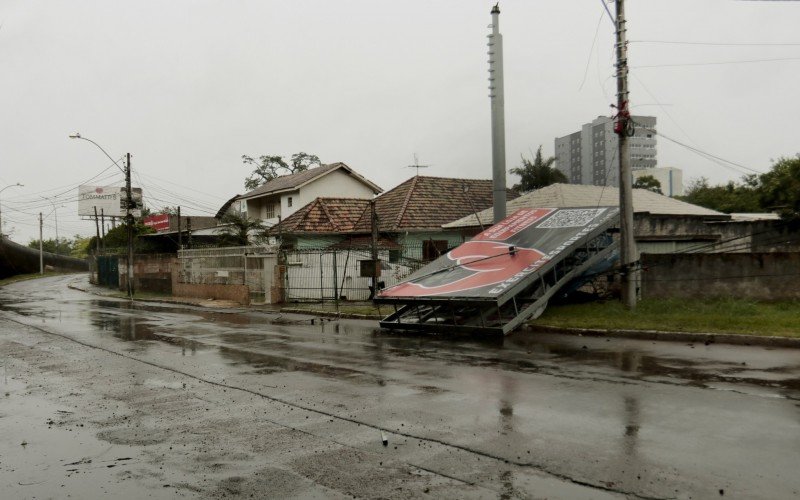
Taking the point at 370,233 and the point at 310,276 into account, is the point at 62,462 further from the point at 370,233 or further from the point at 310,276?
the point at 370,233

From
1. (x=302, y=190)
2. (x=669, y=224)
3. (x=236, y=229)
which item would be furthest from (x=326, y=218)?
(x=669, y=224)

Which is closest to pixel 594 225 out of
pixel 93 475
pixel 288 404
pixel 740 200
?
pixel 288 404

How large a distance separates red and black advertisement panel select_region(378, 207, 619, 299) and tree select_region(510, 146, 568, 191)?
109 ft

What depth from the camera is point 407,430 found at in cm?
674

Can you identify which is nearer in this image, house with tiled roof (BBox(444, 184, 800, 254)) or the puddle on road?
the puddle on road

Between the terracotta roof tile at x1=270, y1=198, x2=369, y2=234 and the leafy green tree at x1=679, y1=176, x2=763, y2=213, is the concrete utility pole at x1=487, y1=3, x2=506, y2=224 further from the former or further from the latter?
the leafy green tree at x1=679, y1=176, x2=763, y2=213

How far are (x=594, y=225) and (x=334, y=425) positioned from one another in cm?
1137

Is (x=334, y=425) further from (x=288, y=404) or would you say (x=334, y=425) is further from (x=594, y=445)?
(x=594, y=445)

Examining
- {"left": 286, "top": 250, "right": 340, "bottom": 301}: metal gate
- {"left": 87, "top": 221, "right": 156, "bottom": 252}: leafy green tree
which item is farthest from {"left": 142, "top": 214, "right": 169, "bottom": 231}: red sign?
{"left": 286, "top": 250, "right": 340, "bottom": 301}: metal gate

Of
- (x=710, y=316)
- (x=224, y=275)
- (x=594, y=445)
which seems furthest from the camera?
(x=224, y=275)

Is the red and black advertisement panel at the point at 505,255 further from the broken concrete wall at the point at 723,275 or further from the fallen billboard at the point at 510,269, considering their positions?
the broken concrete wall at the point at 723,275

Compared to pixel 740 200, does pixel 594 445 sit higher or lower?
lower

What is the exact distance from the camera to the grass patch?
12.8 m

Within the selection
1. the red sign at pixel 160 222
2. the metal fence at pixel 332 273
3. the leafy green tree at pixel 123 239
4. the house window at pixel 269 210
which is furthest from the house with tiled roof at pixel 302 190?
the red sign at pixel 160 222
